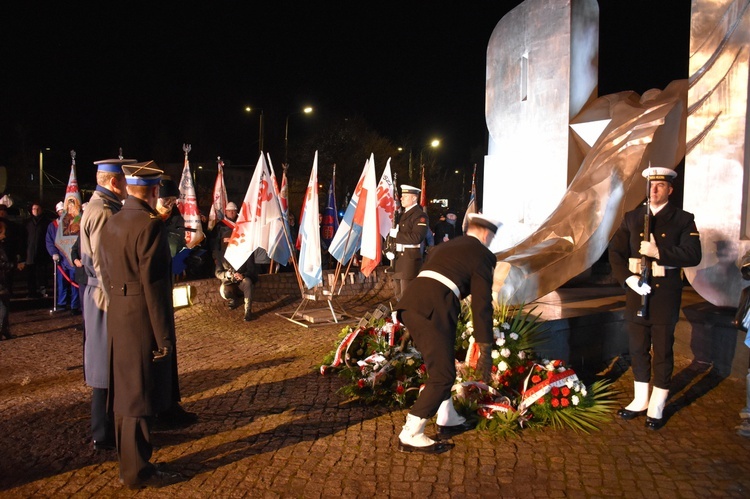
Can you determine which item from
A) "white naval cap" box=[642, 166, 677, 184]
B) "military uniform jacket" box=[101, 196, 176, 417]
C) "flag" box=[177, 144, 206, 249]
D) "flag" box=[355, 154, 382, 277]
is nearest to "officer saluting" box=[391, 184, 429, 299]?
"flag" box=[355, 154, 382, 277]

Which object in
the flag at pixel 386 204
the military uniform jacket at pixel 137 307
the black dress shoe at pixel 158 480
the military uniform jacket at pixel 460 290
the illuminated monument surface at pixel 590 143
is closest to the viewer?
the military uniform jacket at pixel 137 307

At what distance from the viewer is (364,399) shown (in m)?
5.60

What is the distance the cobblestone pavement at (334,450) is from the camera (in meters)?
3.97

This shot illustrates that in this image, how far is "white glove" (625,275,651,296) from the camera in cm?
489

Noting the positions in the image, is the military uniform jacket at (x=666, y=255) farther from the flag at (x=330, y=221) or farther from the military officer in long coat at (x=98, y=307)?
the flag at (x=330, y=221)

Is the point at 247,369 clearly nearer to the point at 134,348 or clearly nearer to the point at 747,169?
the point at 134,348

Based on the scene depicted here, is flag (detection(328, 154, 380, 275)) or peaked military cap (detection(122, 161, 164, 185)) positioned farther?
flag (detection(328, 154, 380, 275))

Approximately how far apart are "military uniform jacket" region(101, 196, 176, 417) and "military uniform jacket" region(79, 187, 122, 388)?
0.60 meters

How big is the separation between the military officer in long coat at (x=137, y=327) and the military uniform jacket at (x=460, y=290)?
1747 mm

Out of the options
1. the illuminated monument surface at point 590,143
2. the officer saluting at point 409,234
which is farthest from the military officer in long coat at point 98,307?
the officer saluting at point 409,234

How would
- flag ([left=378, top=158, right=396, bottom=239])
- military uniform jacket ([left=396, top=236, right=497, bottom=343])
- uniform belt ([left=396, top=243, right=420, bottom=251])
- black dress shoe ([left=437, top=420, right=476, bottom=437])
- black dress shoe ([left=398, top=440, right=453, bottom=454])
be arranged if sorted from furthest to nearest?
flag ([left=378, top=158, right=396, bottom=239])
uniform belt ([left=396, top=243, right=420, bottom=251])
black dress shoe ([left=437, top=420, right=476, bottom=437])
black dress shoe ([left=398, top=440, right=453, bottom=454])
military uniform jacket ([left=396, top=236, right=497, bottom=343])

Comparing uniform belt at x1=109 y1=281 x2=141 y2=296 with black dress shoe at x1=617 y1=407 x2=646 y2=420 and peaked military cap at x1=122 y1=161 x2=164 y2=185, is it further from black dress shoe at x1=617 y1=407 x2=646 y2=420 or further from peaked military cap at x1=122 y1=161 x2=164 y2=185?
black dress shoe at x1=617 y1=407 x2=646 y2=420

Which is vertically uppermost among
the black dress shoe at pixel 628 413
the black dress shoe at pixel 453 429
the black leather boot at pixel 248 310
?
the black leather boot at pixel 248 310

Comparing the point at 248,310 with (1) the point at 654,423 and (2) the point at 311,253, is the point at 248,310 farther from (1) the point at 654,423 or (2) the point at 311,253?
(1) the point at 654,423
